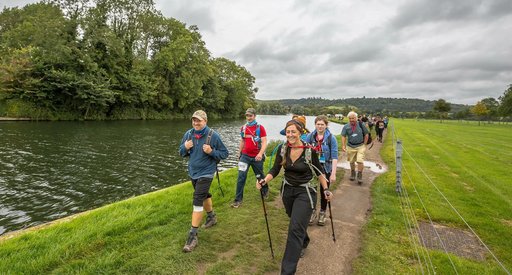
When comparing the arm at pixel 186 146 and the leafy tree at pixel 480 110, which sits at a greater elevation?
the leafy tree at pixel 480 110

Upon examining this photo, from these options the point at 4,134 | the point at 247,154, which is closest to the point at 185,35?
the point at 4,134

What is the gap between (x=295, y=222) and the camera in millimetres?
3945

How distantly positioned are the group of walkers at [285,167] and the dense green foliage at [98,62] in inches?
1490

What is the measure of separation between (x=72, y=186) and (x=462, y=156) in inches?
809

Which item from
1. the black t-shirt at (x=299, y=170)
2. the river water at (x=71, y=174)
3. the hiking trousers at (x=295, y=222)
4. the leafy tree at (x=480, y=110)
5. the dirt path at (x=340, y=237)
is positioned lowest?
the river water at (x=71, y=174)

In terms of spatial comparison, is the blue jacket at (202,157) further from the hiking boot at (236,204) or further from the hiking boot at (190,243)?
the hiking boot at (236,204)

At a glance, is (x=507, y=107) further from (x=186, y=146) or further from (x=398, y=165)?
(x=186, y=146)

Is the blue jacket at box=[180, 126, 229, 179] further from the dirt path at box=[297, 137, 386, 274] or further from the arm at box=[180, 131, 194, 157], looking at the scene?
the dirt path at box=[297, 137, 386, 274]

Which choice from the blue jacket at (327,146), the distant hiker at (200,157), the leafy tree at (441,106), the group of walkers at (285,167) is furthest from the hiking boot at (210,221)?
the leafy tree at (441,106)

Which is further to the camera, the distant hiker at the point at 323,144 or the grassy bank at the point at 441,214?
the distant hiker at the point at 323,144

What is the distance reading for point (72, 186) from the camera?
1038cm

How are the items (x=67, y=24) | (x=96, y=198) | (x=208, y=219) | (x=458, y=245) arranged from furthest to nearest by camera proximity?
1. (x=67, y=24)
2. (x=96, y=198)
3. (x=208, y=219)
4. (x=458, y=245)

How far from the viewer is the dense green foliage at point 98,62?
113 feet

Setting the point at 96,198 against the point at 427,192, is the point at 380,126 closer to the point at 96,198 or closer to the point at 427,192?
the point at 427,192
